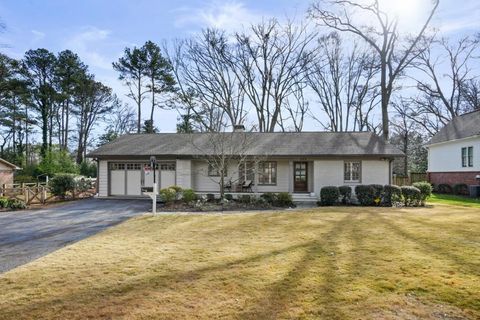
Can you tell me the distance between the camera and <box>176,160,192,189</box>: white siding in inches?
779

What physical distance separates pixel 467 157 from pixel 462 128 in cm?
298

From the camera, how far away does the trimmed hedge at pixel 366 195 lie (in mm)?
16922

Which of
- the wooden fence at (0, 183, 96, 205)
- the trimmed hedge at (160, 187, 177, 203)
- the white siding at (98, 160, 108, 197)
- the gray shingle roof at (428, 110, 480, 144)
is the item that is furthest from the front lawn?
the gray shingle roof at (428, 110, 480, 144)

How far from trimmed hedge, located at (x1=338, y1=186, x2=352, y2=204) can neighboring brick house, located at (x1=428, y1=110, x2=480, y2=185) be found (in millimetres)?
10826

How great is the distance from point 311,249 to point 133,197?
48.7 feet

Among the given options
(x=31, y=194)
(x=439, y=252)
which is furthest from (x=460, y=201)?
(x=31, y=194)

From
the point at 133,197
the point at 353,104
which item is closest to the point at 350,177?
the point at 133,197

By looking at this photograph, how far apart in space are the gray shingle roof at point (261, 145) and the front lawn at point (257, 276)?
992cm

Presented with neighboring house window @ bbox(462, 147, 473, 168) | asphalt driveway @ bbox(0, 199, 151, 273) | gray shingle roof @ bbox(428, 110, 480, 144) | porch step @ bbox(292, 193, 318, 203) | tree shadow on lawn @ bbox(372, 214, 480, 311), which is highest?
gray shingle roof @ bbox(428, 110, 480, 144)

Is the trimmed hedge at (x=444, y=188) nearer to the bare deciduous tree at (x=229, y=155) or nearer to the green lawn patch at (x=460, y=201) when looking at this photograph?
the green lawn patch at (x=460, y=201)

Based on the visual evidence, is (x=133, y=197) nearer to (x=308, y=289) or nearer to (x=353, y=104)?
(x=308, y=289)

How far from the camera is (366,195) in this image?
1698cm

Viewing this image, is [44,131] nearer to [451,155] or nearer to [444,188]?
[444,188]

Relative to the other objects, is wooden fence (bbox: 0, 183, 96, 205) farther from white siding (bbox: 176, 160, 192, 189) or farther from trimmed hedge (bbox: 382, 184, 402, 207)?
trimmed hedge (bbox: 382, 184, 402, 207)
